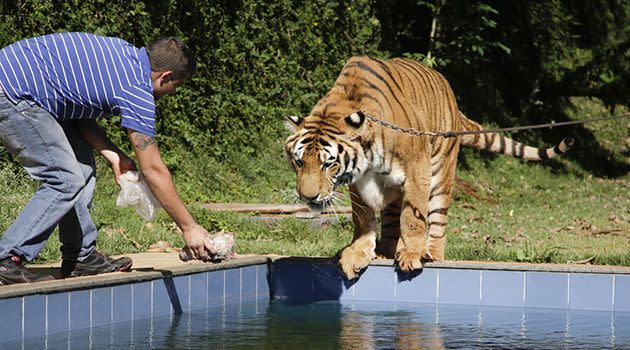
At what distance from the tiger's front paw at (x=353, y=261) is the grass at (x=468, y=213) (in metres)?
0.63

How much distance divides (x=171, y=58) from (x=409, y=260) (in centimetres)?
228

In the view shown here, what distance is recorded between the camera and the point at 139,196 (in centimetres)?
582

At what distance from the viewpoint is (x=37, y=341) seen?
523 centimetres

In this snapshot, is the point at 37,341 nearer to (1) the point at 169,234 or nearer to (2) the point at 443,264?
(2) the point at 443,264

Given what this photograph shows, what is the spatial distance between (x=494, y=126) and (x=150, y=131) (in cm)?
1231

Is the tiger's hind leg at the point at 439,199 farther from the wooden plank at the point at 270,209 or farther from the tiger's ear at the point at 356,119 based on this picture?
the wooden plank at the point at 270,209

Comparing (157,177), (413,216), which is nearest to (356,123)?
(413,216)

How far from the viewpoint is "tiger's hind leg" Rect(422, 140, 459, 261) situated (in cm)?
752

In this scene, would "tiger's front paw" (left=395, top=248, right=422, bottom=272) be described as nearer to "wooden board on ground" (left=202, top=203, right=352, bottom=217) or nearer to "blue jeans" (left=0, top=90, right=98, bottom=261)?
"blue jeans" (left=0, top=90, right=98, bottom=261)

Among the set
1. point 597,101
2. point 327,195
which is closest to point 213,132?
point 327,195

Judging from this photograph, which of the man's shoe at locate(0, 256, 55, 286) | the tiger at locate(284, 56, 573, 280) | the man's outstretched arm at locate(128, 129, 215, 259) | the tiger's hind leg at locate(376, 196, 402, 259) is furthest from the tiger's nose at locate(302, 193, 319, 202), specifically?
the man's shoe at locate(0, 256, 55, 286)

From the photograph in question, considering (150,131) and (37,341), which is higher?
(150,131)

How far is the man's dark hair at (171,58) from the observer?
548 cm

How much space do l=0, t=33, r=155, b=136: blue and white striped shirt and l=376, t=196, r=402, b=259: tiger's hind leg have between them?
8.65 ft
